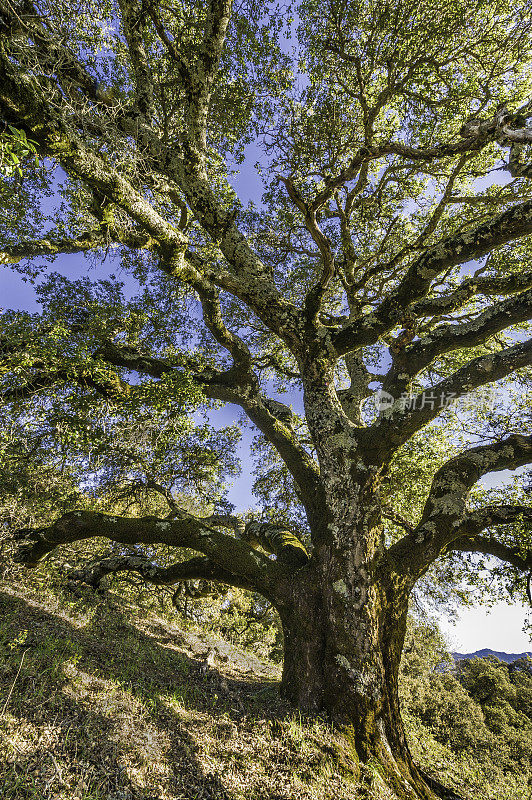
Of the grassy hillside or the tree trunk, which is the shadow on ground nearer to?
the grassy hillside

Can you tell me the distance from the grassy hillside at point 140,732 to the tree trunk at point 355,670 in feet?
1.19

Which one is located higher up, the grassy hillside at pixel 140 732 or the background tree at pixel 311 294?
the background tree at pixel 311 294

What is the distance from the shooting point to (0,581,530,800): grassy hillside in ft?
10.2

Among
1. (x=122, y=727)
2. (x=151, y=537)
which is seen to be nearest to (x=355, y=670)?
(x=122, y=727)

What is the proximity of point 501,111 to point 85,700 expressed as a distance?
31.6ft

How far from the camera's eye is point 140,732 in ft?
13.1

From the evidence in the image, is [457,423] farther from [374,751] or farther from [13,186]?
[13,186]

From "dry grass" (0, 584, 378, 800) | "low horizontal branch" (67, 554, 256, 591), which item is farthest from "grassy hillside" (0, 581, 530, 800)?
"low horizontal branch" (67, 554, 256, 591)

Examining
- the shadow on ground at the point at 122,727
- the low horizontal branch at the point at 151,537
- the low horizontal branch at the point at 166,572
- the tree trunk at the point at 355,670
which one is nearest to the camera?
the shadow on ground at the point at 122,727

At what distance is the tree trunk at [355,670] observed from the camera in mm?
4531

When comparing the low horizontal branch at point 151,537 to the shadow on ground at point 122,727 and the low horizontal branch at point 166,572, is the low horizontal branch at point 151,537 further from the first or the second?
the shadow on ground at point 122,727

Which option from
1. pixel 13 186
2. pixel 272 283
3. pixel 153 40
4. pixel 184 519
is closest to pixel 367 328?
pixel 272 283

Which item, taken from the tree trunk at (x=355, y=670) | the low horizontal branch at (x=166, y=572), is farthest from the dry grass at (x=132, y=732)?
the low horizontal branch at (x=166, y=572)

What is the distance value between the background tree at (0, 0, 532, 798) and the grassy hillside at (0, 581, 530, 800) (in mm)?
835
